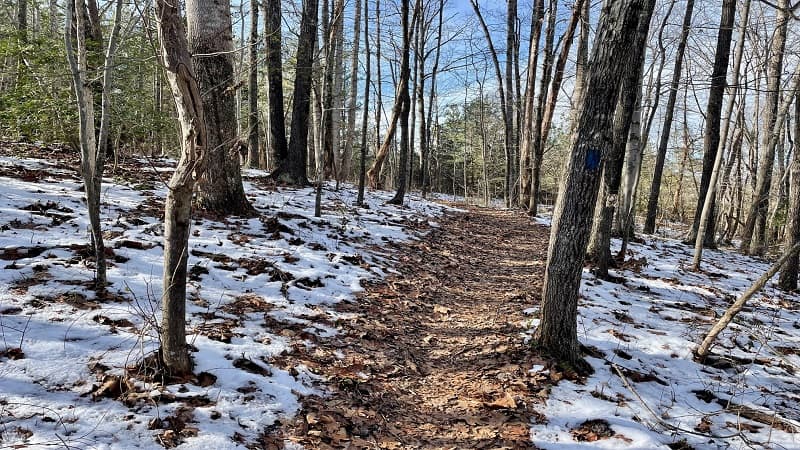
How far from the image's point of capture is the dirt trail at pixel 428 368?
2.82 meters

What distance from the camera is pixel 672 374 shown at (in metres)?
3.88

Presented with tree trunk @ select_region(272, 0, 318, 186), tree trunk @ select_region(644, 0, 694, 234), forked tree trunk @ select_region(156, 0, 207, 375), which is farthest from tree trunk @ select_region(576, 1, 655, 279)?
tree trunk @ select_region(644, 0, 694, 234)

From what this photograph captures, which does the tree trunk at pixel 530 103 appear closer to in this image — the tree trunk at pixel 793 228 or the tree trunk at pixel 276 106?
the tree trunk at pixel 793 228

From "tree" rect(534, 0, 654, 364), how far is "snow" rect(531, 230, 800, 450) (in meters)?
0.50

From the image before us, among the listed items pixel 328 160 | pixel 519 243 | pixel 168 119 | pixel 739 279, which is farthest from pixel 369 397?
pixel 328 160

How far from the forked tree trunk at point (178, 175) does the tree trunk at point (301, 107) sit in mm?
5656

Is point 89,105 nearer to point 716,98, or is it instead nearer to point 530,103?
point 530,103

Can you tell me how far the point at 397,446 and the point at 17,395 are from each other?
7.32 feet

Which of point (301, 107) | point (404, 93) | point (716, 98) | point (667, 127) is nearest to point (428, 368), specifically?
point (301, 107)

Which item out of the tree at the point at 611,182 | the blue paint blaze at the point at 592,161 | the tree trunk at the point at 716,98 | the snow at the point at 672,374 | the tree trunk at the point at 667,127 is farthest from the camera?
the tree trunk at the point at 667,127

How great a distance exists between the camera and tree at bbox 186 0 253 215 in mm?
5547

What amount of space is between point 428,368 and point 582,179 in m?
2.21

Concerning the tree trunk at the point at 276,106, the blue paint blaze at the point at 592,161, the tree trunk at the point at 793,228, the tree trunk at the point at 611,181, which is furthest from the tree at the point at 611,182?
the tree trunk at the point at 276,106

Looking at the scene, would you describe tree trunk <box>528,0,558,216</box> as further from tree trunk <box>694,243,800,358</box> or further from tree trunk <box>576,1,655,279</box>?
tree trunk <box>694,243,800,358</box>
